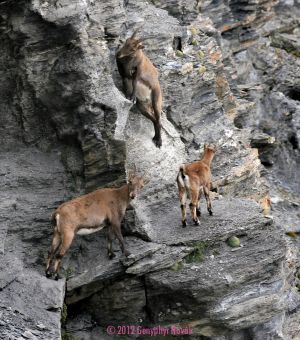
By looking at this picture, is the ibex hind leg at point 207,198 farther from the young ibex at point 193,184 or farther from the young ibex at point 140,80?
the young ibex at point 140,80

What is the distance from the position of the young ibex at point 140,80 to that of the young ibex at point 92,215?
2170mm

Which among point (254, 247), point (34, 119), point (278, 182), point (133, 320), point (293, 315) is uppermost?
point (34, 119)

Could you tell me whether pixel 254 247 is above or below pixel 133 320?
above

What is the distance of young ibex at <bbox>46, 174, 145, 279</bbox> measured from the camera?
564 inches

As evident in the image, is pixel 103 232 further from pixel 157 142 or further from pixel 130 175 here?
pixel 157 142

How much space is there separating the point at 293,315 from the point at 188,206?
17.0 ft

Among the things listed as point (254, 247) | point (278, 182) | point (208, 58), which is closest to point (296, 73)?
point (278, 182)

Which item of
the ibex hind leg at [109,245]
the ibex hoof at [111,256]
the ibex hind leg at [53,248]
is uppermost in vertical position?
the ibex hind leg at [53,248]

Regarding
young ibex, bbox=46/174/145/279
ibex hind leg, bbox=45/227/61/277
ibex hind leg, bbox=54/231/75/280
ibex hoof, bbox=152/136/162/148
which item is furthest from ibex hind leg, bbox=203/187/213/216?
ibex hind leg, bbox=45/227/61/277

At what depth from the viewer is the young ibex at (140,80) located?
16.8 meters

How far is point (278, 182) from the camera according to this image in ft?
96.1

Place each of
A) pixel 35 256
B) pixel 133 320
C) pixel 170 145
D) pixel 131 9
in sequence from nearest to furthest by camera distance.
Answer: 1. pixel 35 256
2. pixel 133 320
3. pixel 170 145
4. pixel 131 9

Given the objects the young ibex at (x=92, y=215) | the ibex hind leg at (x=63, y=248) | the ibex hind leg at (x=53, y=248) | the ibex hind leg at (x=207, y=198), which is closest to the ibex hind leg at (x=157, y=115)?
the young ibex at (x=92, y=215)

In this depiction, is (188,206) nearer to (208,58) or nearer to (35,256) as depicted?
(35,256)
